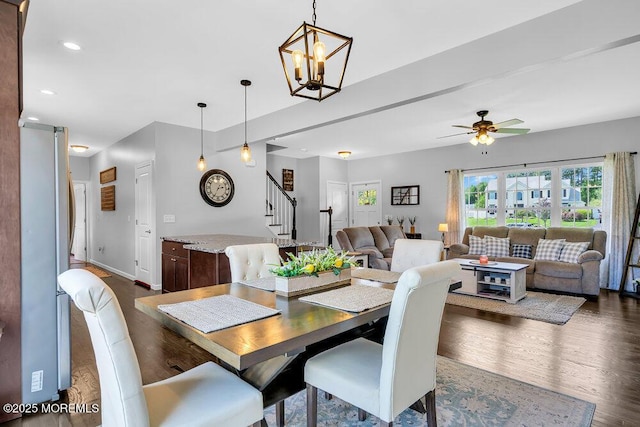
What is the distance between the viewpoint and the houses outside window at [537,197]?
5.80 m

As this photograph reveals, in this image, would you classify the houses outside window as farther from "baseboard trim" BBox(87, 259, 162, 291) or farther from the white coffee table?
"baseboard trim" BBox(87, 259, 162, 291)

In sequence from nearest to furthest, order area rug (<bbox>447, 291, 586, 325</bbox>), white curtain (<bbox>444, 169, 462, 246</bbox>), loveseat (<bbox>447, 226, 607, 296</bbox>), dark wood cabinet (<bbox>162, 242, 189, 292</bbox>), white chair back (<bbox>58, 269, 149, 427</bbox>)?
white chair back (<bbox>58, 269, 149, 427</bbox>) < area rug (<bbox>447, 291, 586, 325</bbox>) < dark wood cabinet (<bbox>162, 242, 189, 292</bbox>) < loveseat (<bbox>447, 226, 607, 296</bbox>) < white curtain (<bbox>444, 169, 462, 246</bbox>)

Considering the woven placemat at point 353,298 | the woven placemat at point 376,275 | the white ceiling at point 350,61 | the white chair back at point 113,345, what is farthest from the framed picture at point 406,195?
the white chair back at point 113,345

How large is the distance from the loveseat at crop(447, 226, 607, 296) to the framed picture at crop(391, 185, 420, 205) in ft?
5.78

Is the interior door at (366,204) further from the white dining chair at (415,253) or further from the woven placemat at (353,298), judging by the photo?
the woven placemat at (353,298)

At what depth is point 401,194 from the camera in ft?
26.7

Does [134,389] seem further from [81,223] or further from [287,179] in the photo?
[81,223]

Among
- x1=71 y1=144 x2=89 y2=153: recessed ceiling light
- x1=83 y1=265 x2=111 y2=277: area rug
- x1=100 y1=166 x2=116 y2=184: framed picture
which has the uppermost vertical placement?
x1=71 y1=144 x2=89 y2=153: recessed ceiling light

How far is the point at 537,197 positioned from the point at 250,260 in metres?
5.96

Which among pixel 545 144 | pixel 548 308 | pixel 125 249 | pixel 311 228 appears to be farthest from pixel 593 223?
pixel 125 249

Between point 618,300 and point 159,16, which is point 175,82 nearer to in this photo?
point 159,16

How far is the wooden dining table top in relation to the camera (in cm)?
118

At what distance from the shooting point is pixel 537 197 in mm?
6348

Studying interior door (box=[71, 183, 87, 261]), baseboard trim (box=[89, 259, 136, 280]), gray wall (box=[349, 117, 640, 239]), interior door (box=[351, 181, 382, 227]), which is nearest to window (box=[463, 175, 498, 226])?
gray wall (box=[349, 117, 640, 239])
